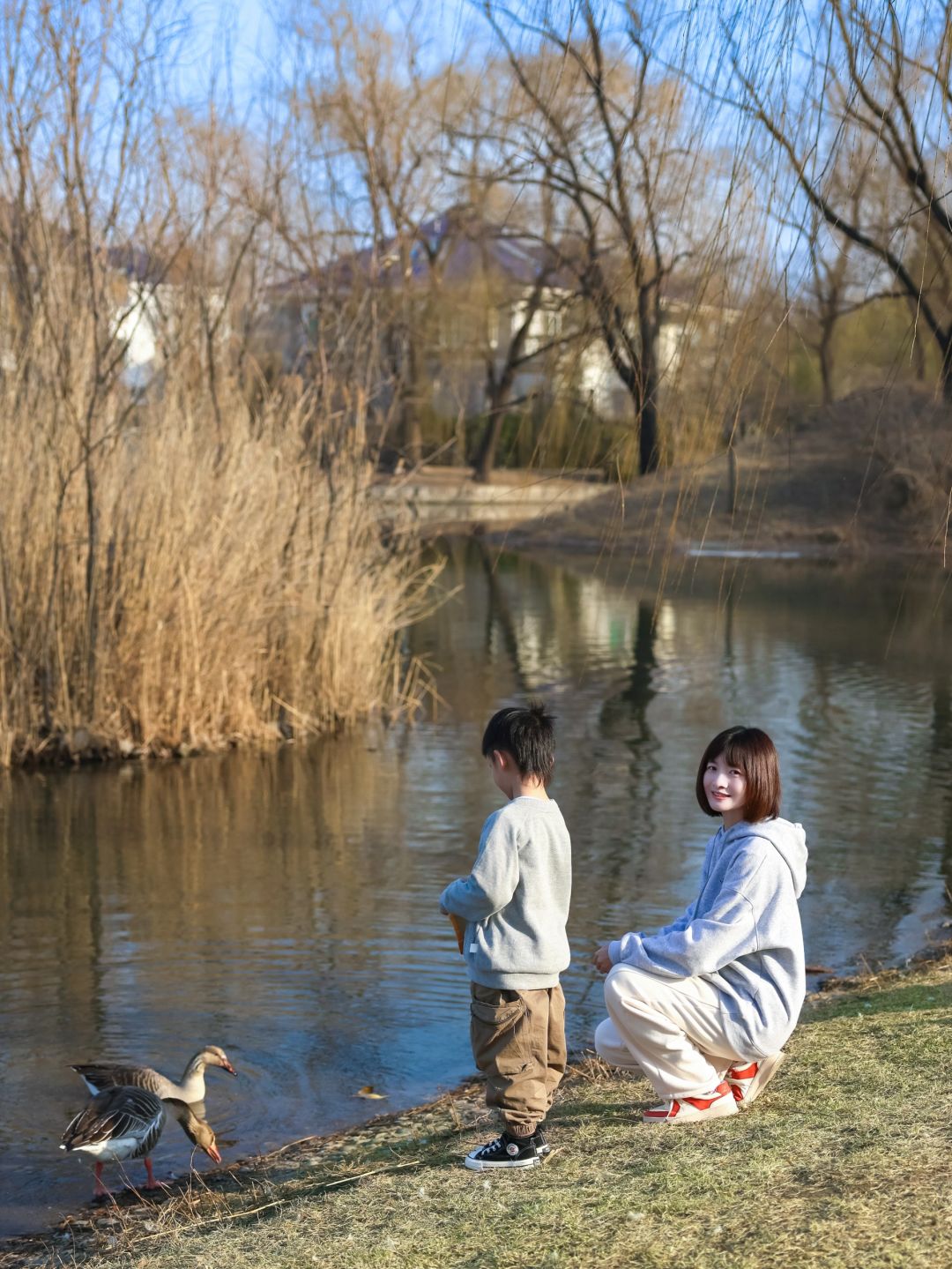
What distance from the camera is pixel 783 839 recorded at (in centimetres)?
370

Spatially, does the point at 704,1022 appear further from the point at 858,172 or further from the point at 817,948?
the point at 817,948

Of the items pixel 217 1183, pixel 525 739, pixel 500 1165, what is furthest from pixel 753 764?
pixel 217 1183

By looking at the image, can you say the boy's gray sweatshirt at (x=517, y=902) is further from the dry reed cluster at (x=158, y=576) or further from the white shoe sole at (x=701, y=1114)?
the dry reed cluster at (x=158, y=576)

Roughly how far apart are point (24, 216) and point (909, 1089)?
27.6 feet

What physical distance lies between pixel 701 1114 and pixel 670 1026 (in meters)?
0.29

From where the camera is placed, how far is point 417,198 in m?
25.9

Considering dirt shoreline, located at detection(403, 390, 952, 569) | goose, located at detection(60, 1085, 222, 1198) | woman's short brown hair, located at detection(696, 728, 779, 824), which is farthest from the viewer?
dirt shoreline, located at detection(403, 390, 952, 569)

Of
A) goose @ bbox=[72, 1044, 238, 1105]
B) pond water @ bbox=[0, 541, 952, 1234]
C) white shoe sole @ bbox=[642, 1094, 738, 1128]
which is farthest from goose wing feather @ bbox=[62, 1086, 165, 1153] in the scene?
white shoe sole @ bbox=[642, 1094, 738, 1128]

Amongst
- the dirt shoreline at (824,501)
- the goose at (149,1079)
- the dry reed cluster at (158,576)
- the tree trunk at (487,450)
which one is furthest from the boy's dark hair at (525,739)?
the tree trunk at (487,450)

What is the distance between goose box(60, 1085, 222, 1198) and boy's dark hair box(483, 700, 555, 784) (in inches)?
69.7

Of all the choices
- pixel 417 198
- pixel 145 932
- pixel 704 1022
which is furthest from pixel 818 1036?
pixel 417 198

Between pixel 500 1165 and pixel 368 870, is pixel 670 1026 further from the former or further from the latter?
pixel 368 870

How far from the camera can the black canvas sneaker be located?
364cm

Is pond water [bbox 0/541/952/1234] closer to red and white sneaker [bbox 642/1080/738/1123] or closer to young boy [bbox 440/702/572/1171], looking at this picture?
young boy [bbox 440/702/572/1171]
